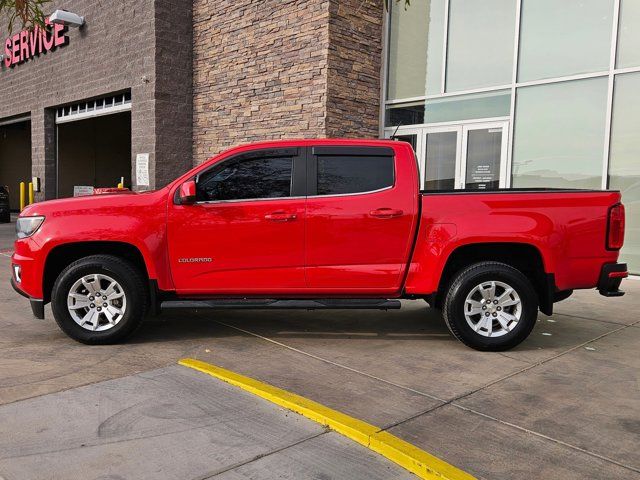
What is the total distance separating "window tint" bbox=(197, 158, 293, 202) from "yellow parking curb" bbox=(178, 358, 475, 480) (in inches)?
65.7

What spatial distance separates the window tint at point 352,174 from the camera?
523cm

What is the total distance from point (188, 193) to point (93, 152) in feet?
65.8

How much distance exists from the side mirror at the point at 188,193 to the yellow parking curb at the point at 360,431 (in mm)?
1558

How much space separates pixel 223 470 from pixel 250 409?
2.64ft

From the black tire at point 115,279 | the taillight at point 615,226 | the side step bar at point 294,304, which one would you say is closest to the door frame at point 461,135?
the taillight at point 615,226

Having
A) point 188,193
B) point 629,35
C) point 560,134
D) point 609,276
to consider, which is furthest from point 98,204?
point 629,35

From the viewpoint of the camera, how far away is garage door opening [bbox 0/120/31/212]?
27.0 m

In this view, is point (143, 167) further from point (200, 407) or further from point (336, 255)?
point (200, 407)

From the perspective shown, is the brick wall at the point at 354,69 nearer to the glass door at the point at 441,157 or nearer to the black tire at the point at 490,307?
the glass door at the point at 441,157

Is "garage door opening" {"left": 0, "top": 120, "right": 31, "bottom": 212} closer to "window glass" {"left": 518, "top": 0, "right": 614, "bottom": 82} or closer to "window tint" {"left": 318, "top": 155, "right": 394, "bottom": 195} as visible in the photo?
"window glass" {"left": 518, "top": 0, "right": 614, "bottom": 82}

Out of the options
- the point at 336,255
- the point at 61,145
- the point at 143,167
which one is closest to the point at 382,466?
the point at 336,255

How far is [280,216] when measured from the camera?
5121mm

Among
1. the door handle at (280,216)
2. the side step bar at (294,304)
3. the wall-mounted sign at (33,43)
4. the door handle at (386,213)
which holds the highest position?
the wall-mounted sign at (33,43)

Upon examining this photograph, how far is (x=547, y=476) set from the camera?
2.96 metres
